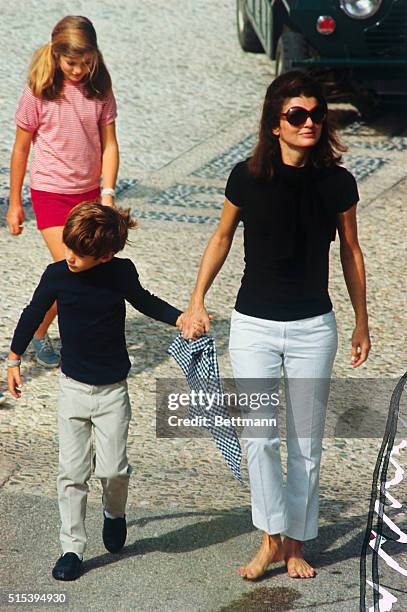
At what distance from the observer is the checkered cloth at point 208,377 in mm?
4613

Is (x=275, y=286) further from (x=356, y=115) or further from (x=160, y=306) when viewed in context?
(x=356, y=115)

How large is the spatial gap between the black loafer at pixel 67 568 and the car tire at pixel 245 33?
9842 mm

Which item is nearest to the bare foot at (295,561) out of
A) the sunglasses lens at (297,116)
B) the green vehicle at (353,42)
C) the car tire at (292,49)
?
the sunglasses lens at (297,116)

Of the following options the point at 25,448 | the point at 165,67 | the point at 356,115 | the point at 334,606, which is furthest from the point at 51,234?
the point at 165,67

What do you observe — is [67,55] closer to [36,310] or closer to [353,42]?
[36,310]

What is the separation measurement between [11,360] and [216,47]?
9.92 m

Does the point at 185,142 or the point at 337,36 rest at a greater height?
the point at 337,36

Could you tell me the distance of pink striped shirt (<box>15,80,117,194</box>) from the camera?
238 inches

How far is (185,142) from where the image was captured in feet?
35.6

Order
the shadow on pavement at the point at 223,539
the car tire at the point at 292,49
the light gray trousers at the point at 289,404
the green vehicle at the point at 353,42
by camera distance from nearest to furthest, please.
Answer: the light gray trousers at the point at 289,404 → the shadow on pavement at the point at 223,539 → the green vehicle at the point at 353,42 → the car tire at the point at 292,49

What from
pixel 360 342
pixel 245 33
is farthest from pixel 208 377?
pixel 245 33

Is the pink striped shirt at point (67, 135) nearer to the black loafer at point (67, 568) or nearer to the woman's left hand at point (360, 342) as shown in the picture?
the woman's left hand at point (360, 342)

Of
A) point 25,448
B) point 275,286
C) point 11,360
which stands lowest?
point 25,448

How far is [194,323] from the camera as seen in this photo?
4.54m
